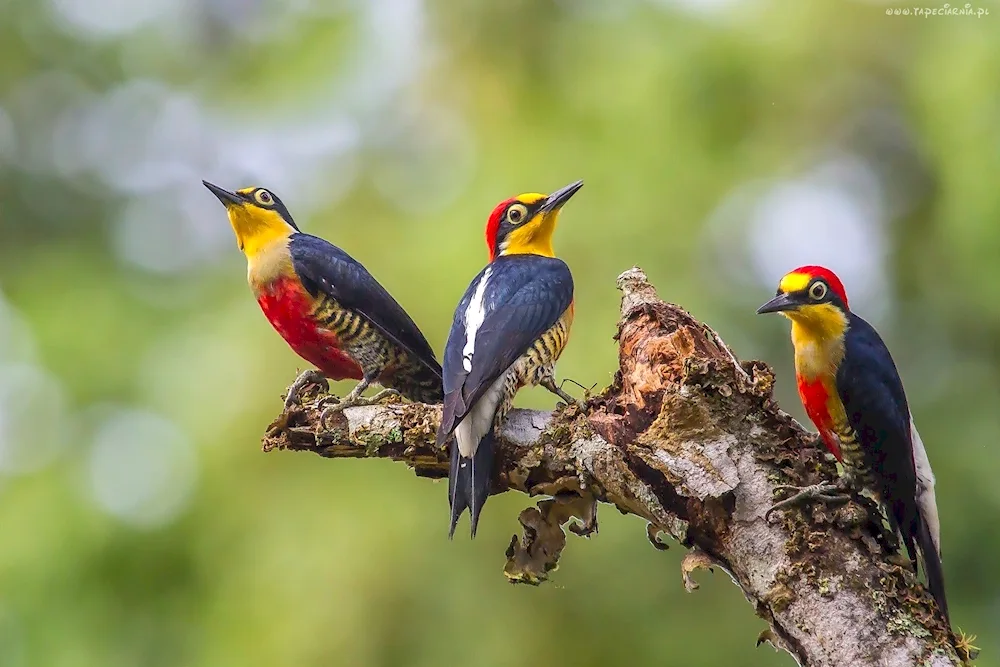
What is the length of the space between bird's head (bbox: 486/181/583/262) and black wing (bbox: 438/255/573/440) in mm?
181

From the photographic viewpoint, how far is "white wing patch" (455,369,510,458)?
3.27 metres

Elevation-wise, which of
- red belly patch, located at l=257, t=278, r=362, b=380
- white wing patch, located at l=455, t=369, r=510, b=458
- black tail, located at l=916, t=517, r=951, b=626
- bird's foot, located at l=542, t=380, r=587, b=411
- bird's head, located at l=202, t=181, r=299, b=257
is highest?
bird's head, located at l=202, t=181, r=299, b=257

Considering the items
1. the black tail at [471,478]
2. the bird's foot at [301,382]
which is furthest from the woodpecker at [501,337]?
the bird's foot at [301,382]

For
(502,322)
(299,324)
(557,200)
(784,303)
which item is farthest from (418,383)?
(784,303)

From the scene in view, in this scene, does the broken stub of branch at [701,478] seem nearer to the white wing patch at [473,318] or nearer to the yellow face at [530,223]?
the white wing patch at [473,318]

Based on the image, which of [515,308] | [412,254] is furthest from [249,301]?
[515,308]

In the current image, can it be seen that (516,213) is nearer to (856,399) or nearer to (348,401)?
(348,401)

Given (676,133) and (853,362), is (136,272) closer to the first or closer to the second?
(676,133)

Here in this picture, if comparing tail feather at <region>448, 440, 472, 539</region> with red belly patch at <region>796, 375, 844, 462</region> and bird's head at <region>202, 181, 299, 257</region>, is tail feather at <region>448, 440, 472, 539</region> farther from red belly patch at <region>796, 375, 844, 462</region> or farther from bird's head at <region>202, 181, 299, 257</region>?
bird's head at <region>202, 181, 299, 257</region>

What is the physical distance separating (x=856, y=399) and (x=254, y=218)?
2.49 meters

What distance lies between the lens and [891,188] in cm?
721

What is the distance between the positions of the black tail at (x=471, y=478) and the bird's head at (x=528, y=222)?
3.99ft

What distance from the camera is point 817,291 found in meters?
3.59

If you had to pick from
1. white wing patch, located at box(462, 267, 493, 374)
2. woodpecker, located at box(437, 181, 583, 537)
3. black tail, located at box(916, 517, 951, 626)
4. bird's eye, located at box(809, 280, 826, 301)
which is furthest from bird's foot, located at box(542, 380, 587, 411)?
black tail, located at box(916, 517, 951, 626)
